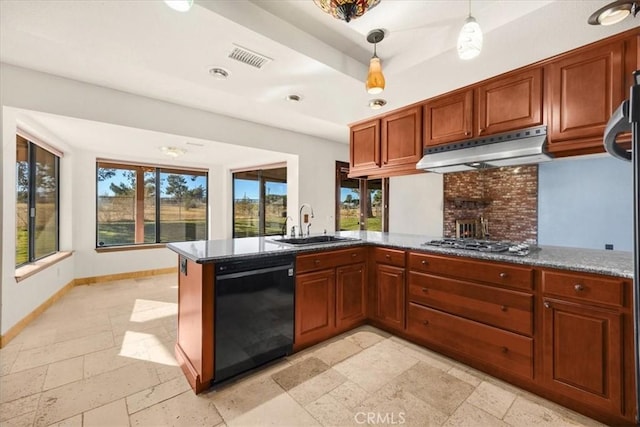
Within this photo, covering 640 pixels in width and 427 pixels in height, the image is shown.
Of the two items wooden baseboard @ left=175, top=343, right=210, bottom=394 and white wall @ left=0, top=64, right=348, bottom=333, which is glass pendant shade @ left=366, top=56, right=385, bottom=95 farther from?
white wall @ left=0, top=64, right=348, bottom=333

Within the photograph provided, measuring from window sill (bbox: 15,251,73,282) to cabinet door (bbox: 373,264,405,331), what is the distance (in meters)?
3.74

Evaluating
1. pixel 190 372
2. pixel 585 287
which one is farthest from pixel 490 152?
pixel 190 372

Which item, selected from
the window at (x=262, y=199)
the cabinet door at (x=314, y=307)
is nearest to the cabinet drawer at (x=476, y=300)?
the cabinet door at (x=314, y=307)

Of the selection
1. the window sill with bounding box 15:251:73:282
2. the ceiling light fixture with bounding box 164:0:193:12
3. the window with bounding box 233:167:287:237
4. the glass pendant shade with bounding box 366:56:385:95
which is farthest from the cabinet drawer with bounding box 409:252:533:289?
the window sill with bounding box 15:251:73:282

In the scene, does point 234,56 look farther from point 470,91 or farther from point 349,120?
point 470,91

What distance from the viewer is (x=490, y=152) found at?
7.57ft

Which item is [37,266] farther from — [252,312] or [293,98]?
[293,98]

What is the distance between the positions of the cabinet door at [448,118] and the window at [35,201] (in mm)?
4426

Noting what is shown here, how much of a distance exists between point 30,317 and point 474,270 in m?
4.60

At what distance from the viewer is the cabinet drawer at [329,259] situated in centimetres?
246

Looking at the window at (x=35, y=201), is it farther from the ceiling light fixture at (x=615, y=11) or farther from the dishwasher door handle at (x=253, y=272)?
the ceiling light fixture at (x=615, y=11)

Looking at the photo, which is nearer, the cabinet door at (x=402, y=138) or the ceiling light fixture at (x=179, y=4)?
the ceiling light fixture at (x=179, y=4)

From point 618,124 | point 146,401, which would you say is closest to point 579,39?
point 618,124

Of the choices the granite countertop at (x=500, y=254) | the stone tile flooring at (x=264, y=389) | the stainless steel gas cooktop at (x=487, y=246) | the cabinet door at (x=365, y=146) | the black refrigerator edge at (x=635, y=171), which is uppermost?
the cabinet door at (x=365, y=146)
